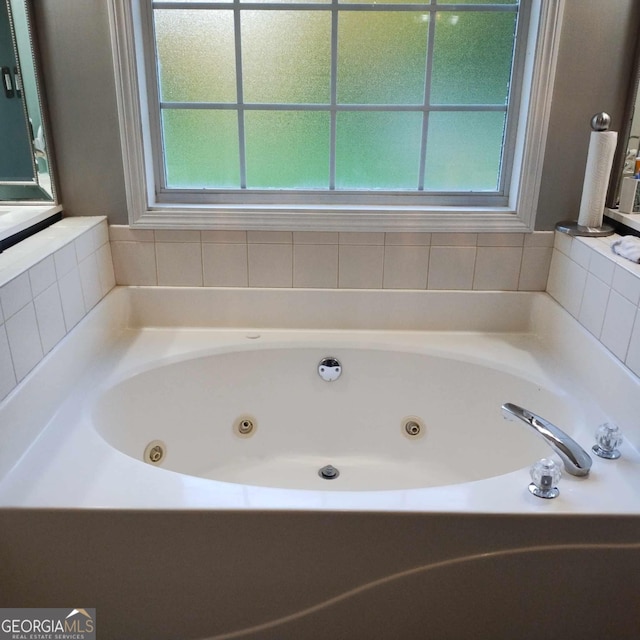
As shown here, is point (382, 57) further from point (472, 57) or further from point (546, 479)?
point (546, 479)

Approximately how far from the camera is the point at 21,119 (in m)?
1.71

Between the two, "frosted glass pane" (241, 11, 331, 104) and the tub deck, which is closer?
the tub deck

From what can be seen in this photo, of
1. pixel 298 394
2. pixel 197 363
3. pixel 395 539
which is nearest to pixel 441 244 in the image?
pixel 298 394

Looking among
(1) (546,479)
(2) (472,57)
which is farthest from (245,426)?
(2) (472,57)

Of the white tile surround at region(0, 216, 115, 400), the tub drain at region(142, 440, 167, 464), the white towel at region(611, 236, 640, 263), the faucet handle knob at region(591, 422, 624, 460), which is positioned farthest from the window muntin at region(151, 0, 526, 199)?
the faucet handle knob at region(591, 422, 624, 460)

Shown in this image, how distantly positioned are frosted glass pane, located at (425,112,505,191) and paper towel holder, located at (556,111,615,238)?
29 cm

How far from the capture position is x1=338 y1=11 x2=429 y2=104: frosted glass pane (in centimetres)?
181

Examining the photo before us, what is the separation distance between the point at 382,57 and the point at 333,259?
65 cm

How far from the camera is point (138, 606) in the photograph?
46.7 inches

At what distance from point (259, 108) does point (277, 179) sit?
0.76ft

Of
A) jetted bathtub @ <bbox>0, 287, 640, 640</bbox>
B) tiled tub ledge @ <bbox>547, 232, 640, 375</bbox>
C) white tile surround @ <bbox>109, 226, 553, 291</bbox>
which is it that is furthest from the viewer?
white tile surround @ <bbox>109, 226, 553, 291</bbox>

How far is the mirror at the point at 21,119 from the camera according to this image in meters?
1.64
